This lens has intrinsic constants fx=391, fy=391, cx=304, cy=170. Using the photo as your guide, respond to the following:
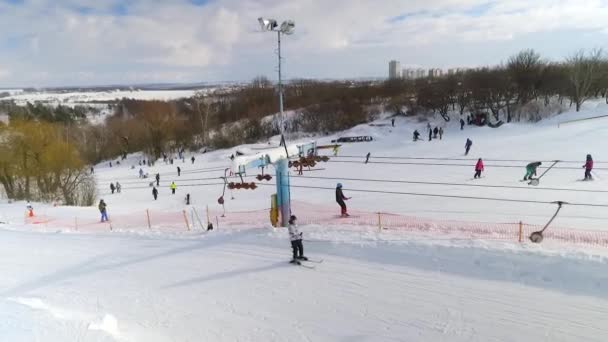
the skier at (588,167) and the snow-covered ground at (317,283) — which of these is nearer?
the snow-covered ground at (317,283)

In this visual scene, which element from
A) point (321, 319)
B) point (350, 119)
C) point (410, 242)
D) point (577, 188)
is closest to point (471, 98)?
point (350, 119)

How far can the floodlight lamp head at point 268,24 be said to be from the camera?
12782 mm

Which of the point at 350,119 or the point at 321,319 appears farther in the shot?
the point at 350,119

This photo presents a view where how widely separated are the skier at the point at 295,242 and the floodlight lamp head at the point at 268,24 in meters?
6.36

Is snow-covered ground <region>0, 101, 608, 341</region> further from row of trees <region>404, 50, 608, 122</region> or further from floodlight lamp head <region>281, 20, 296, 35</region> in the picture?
row of trees <region>404, 50, 608, 122</region>

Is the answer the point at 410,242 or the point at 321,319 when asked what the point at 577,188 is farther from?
the point at 321,319

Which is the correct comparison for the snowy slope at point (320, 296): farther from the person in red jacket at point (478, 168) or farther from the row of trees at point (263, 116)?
the row of trees at point (263, 116)

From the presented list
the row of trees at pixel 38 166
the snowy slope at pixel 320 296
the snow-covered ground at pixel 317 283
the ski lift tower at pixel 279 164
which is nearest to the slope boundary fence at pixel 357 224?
the snow-covered ground at pixel 317 283

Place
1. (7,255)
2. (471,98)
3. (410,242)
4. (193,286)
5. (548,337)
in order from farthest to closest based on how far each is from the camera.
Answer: (471,98) < (7,255) < (410,242) < (193,286) < (548,337)

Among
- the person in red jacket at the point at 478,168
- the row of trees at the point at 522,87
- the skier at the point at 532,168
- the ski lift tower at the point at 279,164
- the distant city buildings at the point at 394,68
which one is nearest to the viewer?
the ski lift tower at the point at 279,164

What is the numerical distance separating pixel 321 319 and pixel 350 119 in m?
73.3

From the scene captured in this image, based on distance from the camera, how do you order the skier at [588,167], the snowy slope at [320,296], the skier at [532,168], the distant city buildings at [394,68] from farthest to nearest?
the distant city buildings at [394,68] < the skier at [532,168] < the skier at [588,167] < the snowy slope at [320,296]

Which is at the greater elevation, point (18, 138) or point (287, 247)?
point (18, 138)

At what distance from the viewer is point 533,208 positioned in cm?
1579
